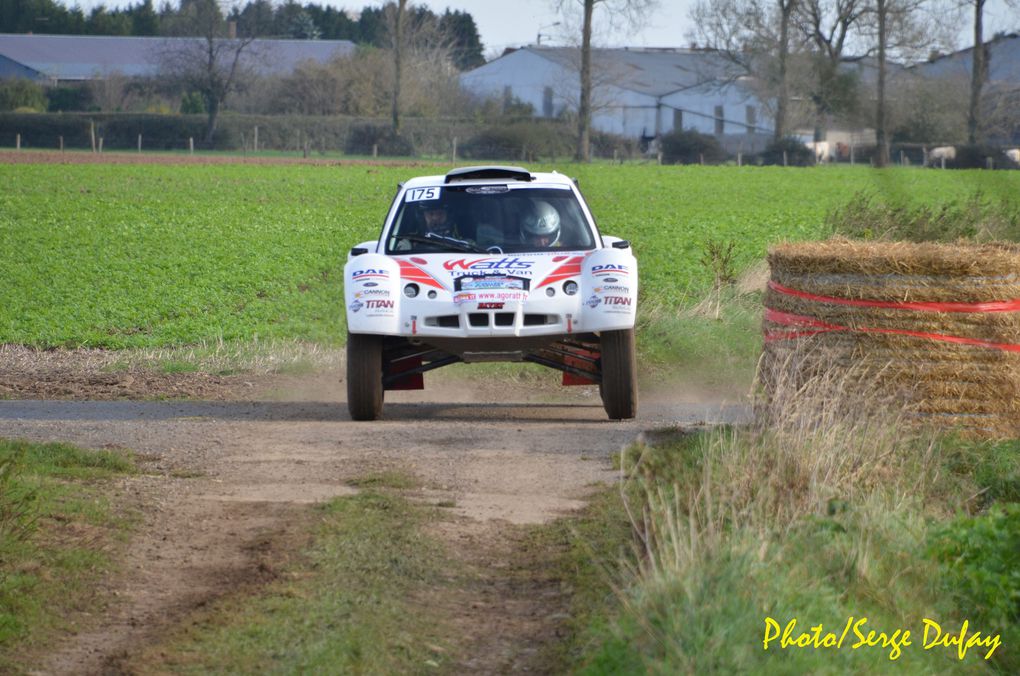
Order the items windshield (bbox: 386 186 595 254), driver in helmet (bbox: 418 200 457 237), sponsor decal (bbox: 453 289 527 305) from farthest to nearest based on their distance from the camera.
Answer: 1. driver in helmet (bbox: 418 200 457 237)
2. windshield (bbox: 386 186 595 254)
3. sponsor decal (bbox: 453 289 527 305)

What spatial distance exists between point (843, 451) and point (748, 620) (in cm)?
290

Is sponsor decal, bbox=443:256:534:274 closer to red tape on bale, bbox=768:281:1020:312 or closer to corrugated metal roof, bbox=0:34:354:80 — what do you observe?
red tape on bale, bbox=768:281:1020:312

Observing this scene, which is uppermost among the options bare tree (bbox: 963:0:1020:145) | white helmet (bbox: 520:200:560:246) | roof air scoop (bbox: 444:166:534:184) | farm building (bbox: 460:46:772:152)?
farm building (bbox: 460:46:772:152)

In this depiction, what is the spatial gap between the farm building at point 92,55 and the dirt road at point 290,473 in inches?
3324

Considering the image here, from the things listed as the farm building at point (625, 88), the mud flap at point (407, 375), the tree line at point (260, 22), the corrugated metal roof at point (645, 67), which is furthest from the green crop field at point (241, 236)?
the tree line at point (260, 22)

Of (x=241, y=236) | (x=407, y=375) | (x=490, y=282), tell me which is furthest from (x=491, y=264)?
(x=241, y=236)

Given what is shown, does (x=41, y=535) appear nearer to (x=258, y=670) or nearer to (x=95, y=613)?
(x=95, y=613)

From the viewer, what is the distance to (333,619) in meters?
5.36

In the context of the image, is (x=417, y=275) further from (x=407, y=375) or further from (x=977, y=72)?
(x=977, y=72)

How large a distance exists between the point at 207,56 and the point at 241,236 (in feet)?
212

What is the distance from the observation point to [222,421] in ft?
35.3

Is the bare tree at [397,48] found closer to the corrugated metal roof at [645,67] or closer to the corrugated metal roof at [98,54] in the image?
the corrugated metal roof at [645,67]

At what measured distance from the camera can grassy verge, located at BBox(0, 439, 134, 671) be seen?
18.0 ft

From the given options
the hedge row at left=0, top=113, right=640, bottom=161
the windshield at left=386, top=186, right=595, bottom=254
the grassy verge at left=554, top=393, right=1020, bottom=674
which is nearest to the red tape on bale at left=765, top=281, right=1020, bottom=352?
the grassy verge at left=554, top=393, right=1020, bottom=674
